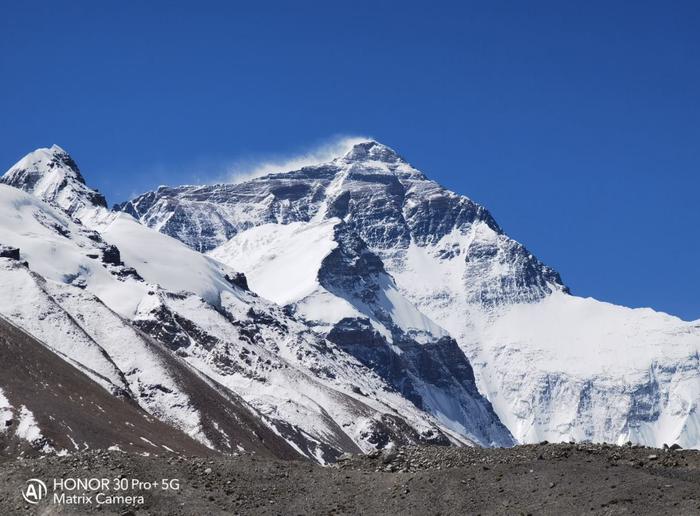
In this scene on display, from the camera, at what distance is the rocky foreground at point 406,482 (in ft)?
235

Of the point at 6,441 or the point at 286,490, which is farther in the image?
the point at 6,441

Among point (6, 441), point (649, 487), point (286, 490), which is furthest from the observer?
point (6, 441)

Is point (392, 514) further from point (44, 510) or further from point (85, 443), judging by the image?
point (85, 443)

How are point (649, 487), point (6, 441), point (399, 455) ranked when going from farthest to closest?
point (6, 441), point (399, 455), point (649, 487)

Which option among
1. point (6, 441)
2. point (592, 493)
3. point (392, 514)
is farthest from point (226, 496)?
point (6, 441)

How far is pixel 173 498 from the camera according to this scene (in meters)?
73.7

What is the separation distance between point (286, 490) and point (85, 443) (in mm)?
126910

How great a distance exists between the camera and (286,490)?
76.5 meters

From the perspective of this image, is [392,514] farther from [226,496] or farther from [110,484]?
[110,484]

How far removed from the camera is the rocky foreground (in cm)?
7156

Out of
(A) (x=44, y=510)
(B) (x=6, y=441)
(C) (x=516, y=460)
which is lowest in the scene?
(A) (x=44, y=510)

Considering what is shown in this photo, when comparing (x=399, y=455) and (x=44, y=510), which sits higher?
(x=399, y=455)

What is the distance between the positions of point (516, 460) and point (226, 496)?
1760cm

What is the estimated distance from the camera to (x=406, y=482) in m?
76.9
